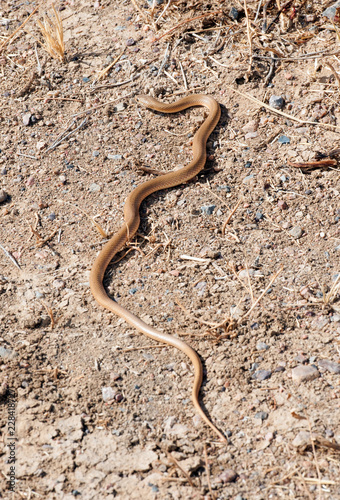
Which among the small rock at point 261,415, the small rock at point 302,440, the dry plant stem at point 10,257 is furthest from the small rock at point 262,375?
the dry plant stem at point 10,257

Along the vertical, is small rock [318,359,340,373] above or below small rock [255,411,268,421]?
below

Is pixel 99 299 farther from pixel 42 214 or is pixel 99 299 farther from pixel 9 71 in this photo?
pixel 9 71

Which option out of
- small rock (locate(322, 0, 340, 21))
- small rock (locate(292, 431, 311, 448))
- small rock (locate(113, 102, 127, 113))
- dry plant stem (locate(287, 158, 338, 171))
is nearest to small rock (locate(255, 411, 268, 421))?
small rock (locate(292, 431, 311, 448))

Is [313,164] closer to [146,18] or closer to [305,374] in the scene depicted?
[305,374]

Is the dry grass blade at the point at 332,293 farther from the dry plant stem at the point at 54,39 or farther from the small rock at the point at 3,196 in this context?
the dry plant stem at the point at 54,39

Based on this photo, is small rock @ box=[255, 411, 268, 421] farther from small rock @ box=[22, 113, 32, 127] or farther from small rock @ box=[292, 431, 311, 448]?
small rock @ box=[22, 113, 32, 127]

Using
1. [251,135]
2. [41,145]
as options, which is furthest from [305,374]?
[41,145]

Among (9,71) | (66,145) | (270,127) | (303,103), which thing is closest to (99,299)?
(66,145)
